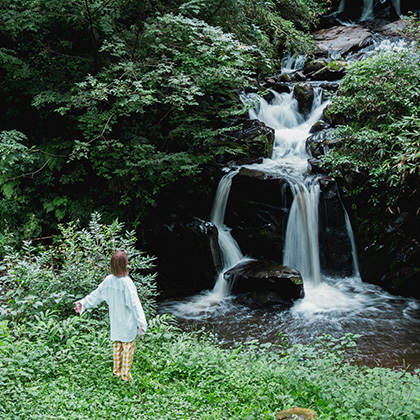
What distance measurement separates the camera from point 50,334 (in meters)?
4.03

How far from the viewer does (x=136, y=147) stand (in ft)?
26.5

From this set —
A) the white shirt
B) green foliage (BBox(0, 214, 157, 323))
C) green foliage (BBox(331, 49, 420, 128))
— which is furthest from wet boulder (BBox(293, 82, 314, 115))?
the white shirt

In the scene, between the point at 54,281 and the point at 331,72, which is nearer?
the point at 54,281

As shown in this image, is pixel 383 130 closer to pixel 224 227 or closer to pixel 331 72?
pixel 224 227

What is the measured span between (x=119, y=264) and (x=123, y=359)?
961mm

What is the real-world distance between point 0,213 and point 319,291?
776cm

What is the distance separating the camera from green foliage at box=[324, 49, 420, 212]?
7.41 meters

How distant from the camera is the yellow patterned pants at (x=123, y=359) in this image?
362 cm

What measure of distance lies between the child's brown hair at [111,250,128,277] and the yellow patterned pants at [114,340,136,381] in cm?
71

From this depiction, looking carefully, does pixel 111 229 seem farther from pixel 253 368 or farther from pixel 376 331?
pixel 376 331

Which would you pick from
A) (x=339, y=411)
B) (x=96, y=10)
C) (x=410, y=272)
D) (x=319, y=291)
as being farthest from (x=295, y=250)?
(x=96, y=10)

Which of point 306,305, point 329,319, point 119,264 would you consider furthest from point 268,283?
point 119,264

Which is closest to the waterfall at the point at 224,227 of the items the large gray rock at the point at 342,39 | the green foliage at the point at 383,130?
the green foliage at the point at 383,130

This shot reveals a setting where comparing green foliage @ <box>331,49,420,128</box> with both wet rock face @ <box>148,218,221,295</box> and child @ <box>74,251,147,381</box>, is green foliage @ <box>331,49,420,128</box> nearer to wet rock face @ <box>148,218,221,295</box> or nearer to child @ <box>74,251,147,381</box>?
wet rock face @ <box>148,218,221,295</box>
